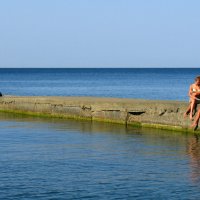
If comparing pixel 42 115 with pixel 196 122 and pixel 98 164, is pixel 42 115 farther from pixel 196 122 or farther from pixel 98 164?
pixel 98 164

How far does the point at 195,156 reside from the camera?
54.7ft

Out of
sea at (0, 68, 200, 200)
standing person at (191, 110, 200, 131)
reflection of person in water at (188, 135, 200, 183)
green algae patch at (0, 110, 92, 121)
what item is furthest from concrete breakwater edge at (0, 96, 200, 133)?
reflection of person in water at (188, 135, 200, 183)

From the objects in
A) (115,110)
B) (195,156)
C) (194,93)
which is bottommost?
(195,156)

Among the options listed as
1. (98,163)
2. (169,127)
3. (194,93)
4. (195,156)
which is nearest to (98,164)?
(98,163)

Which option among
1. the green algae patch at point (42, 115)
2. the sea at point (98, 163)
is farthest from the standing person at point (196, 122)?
the green algae patch at point (42, 115)

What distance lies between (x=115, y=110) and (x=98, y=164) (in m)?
9.55

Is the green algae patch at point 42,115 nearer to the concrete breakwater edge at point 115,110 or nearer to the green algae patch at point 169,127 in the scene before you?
the concrete breakwater edge at point 115,110

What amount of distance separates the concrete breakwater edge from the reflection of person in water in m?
1.49

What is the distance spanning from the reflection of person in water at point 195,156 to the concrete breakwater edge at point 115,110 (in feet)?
4.88

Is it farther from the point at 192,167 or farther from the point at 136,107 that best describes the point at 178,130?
the point at 192,167

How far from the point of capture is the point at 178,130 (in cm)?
2211

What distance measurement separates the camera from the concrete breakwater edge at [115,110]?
886 inches

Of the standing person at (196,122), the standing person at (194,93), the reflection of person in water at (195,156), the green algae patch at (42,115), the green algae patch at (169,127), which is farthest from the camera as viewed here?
the green algae patch at (42,115)

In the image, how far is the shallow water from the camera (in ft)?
41.7
